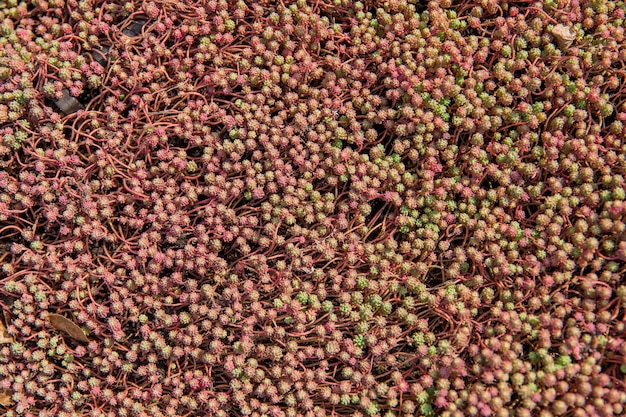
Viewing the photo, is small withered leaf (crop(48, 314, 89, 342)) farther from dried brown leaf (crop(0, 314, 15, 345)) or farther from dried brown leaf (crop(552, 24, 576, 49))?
dried brown leaf (crop(552, 24, 576, 49))

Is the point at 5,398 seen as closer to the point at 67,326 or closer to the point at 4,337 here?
the point at 4,337

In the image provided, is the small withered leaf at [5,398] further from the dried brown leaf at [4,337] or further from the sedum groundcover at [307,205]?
the dried brown leaf at [4,337]

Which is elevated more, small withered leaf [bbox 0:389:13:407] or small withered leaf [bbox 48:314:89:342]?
small withered leaf [bbox 48:314:89:342]

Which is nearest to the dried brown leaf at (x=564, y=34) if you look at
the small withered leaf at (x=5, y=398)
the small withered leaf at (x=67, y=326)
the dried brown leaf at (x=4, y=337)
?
the small withered leaf at (x=67, y=326)

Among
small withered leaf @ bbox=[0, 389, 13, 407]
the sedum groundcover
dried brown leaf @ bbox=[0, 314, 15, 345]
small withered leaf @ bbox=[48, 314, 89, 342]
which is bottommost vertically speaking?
small withered leaf @ bbox=[0, 389, 13, 407]

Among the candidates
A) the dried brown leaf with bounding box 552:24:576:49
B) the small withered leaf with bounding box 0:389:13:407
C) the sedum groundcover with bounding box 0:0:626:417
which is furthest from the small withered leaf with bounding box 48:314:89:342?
the dried brown leaf with bounding box 552:24:576:49

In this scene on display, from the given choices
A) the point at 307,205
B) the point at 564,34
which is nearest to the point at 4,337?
the point at 307,205

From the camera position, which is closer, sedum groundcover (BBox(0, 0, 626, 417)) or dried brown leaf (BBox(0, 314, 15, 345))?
sedum groundcover (BBox(0, 0, 626, 417))
